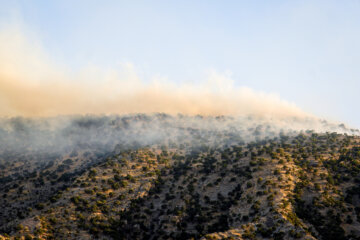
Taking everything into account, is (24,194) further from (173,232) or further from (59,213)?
(173,232)

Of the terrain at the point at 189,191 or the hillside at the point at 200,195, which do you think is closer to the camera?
the hillside at the point at 200,195

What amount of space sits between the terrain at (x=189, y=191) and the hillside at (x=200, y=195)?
330 mm

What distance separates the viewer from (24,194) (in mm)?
122562

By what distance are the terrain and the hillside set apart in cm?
33

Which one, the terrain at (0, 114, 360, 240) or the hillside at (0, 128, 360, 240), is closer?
the hillside at (0, 128, 360, 240)

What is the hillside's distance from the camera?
89.9 metres

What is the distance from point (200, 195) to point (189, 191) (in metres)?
5.03

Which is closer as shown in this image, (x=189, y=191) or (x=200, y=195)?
(x=200, y=195)

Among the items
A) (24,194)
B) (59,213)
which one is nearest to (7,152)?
(24,194)

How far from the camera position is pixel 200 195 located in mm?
113000

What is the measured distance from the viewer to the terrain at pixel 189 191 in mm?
90625

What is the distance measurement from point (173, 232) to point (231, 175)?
111 feet

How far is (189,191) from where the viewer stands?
4577 inches

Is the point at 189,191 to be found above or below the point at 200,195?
above
